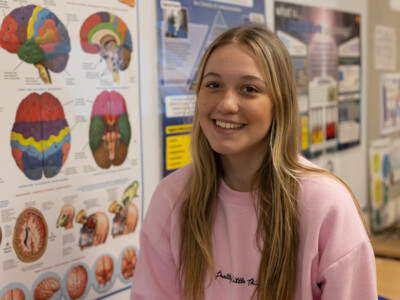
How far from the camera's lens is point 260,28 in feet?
3.79

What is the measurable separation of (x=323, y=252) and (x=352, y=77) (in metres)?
1.42

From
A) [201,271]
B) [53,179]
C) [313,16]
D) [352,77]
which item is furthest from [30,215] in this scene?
[352,77]

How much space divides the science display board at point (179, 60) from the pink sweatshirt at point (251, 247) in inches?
9.1

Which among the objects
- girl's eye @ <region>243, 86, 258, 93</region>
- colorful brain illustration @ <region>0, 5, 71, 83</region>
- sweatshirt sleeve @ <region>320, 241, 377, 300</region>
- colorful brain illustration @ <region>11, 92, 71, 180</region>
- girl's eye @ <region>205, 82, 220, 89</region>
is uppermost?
colorful brain illustration @ <region>0, 5, 71, 83</region>

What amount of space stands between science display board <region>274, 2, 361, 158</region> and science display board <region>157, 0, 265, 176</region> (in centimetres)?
42

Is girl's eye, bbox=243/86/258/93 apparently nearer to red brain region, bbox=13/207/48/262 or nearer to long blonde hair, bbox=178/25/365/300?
long blonde hair, bbox=178/25/365/300

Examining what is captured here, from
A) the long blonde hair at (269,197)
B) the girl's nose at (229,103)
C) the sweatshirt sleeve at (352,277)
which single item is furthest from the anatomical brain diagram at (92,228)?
the sweatshirt sleeve at (352,277)

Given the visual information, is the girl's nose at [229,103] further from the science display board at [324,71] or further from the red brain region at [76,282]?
the science display board at [324,71]

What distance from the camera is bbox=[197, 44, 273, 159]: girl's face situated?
3.57ft

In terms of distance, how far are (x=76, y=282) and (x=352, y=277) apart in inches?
25.8

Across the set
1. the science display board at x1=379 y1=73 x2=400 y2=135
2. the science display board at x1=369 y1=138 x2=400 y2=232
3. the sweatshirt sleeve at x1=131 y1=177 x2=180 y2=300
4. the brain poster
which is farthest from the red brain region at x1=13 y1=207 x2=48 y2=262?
the science display board at x1=379 y1=73 x2=400 y2=135

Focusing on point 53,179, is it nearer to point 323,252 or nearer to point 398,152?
point 323,252

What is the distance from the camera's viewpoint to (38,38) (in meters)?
1.13

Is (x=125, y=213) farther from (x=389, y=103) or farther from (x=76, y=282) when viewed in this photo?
(x=389, y=103)
